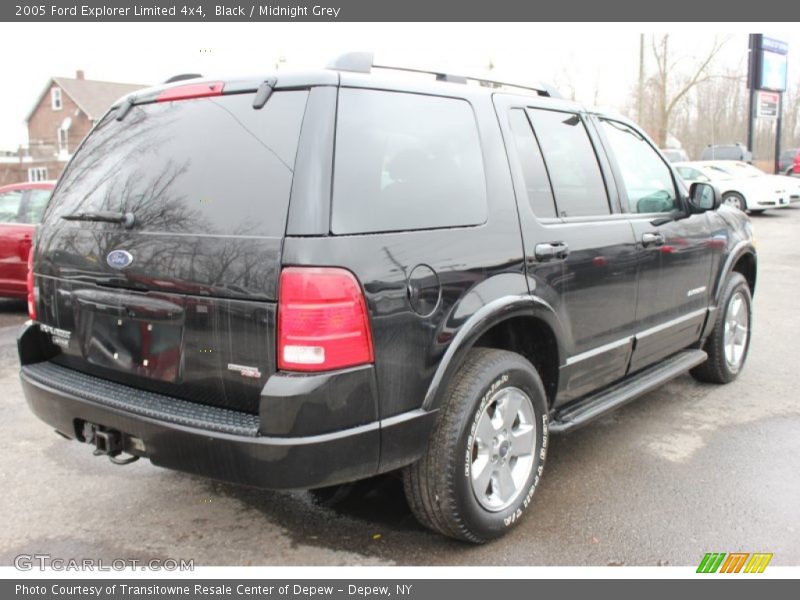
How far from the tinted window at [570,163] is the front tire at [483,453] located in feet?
3.15

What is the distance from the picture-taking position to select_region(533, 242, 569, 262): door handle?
3275mm

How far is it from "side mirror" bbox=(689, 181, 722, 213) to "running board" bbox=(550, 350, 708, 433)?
98cm

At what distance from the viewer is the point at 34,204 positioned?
8.08m

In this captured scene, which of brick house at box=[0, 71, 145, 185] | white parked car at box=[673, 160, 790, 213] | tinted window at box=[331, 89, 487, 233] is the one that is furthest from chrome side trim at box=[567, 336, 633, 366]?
brick house at box=[0, 71, 145, 185]

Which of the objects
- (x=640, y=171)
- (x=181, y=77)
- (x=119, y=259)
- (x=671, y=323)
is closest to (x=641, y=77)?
(x=640, y=171)

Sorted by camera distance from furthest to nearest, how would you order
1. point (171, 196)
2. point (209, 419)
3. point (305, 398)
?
point (171, 196) → point (209, 419) → point (305, 398)

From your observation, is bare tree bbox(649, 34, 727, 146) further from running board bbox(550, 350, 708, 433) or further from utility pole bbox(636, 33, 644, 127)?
running board bbox(550, 350, 708, 433)

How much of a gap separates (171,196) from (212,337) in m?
0.61

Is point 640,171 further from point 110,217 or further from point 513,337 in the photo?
point 110,217

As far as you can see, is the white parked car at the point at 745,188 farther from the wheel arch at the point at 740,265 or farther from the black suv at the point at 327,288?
the black suv at the point at 327,288

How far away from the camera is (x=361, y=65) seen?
2.84m

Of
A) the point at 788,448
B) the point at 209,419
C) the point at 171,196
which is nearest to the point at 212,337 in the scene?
the point at 209,419

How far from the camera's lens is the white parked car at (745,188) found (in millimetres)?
18828

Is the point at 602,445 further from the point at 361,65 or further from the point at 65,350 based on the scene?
the point at 65,350
